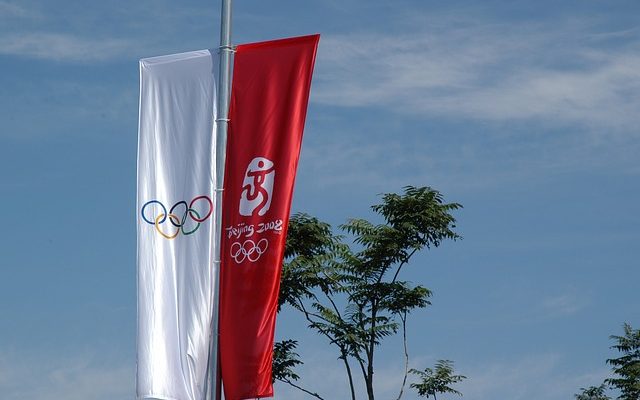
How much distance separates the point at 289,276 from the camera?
2439 centimetres

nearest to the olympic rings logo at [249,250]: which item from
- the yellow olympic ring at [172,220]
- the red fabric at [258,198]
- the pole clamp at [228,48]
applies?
the red fabric at [258,198]

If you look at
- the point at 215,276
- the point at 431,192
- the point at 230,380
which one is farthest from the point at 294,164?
the point at 431,192

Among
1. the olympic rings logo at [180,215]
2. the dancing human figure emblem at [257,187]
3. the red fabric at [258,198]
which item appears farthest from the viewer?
the olympic rings logo at [180,215]

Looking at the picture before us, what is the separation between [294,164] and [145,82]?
1.92 metres

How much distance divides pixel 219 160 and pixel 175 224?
0.78 m

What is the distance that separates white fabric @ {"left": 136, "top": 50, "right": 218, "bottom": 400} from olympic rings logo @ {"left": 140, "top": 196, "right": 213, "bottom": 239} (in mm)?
10

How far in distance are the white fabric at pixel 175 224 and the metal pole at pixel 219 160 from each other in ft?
0.22

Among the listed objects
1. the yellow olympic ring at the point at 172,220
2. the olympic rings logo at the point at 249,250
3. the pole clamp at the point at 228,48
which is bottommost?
the olympic rings logo at the point at 249,250

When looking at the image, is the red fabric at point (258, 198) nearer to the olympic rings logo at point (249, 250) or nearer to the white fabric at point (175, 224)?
the olympic rings logo at point (249, 250)

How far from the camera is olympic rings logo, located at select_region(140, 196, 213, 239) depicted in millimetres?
11430

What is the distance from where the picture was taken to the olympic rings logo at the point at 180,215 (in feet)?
37.5

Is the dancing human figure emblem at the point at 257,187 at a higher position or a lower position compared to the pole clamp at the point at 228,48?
lower

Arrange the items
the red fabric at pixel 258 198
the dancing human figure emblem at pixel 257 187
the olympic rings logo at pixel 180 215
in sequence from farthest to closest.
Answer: the olympic rings logo at pixel 180 215 < the dancing human figure emblem at pixel 257 187 < the red fabric at pixel 258 198

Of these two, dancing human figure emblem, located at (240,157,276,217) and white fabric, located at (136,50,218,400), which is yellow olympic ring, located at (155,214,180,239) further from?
dancing human figure emblem, located at (240,157,276,217)
